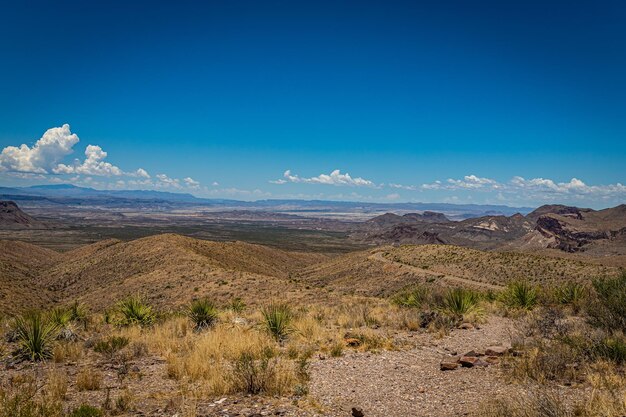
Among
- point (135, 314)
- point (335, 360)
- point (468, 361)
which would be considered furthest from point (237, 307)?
point (468, 361)

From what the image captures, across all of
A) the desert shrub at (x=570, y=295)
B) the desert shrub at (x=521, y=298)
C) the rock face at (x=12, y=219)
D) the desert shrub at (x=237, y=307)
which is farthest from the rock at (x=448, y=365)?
the rock face at (x=12, y=219)

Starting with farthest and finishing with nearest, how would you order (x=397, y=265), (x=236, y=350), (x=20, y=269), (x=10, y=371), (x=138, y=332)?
(x=20, y=269), (x=397, y=265), (x=138, y=332), (x=236, y=350), (x=10, y=371)

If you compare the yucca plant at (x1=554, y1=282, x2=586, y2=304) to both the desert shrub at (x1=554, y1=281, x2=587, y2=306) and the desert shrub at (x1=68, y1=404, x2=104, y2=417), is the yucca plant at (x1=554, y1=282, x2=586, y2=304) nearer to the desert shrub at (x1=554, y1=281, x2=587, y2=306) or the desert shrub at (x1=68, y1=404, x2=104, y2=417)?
the desert shrub at (x1=554, y1=281, x2=587, y2=306)

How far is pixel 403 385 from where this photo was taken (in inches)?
320

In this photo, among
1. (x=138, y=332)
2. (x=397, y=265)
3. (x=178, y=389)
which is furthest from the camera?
(x=397, y=265)

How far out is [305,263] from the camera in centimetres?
8588

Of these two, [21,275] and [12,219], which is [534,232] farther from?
[12,219]

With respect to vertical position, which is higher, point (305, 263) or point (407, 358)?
point (407, 358)

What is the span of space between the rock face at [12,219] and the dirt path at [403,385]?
206814 mm

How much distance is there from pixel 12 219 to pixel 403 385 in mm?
221031

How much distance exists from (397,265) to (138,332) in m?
46.6

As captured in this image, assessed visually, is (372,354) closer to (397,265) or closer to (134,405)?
(134,405)

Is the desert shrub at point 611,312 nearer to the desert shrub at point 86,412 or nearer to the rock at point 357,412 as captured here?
the rock at point 357,412

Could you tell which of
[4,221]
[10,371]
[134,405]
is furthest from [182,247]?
[4,221]
